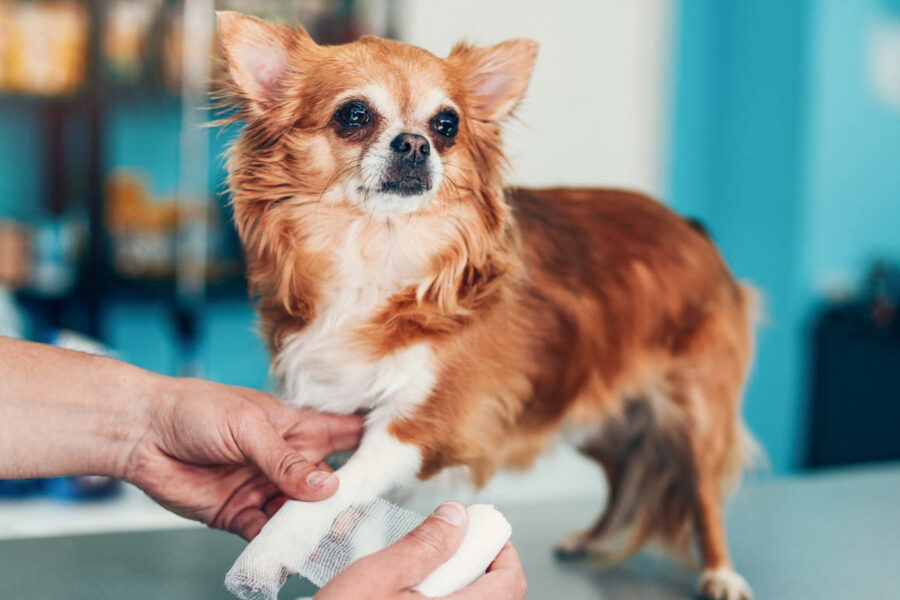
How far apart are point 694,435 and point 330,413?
484 mm

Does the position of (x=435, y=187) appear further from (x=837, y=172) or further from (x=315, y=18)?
(x=837, y=172)

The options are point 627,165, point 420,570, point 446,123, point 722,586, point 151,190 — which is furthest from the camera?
point 627,165

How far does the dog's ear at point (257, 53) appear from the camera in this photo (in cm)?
73

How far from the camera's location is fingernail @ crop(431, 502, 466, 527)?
2.41ft

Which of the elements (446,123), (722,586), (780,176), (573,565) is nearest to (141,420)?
(446,123)

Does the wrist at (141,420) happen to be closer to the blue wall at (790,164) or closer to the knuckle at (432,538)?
the knuckle at (432,538)

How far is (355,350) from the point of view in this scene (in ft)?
2.69

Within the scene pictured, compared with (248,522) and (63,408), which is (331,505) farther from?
(63,408)

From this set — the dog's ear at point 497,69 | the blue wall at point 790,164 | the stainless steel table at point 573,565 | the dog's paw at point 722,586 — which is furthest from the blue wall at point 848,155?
the dog's ear at point 497,69

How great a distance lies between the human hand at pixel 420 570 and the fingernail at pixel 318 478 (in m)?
0.08

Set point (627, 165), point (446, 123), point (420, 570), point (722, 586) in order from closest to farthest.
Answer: point (420, 570)
point (446, 123)
point (722, 586)
point (627, 165)

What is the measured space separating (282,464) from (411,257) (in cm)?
22

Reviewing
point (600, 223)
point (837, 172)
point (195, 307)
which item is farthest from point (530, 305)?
point (837, 172)

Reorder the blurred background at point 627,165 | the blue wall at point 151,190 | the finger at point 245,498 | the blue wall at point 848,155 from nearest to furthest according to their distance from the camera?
the finger at point 245,498 < the blurred background at point 627,165 < the blue wall at point 151,190 < the blue wall at point 848,155
